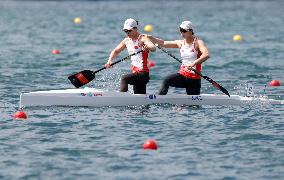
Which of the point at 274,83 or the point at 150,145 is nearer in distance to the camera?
the point at 150,145

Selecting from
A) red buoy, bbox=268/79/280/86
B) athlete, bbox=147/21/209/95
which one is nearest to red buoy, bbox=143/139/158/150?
athlete, bbox=147/21/209/95

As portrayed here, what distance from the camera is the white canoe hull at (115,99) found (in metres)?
17.5

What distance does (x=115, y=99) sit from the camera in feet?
57.8

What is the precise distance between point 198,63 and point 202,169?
5.04 m

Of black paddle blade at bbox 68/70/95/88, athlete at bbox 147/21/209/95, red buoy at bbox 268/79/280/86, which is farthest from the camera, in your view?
red buoy at bbox 268/79/280/86

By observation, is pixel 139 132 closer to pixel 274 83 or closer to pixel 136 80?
pixel 136 80

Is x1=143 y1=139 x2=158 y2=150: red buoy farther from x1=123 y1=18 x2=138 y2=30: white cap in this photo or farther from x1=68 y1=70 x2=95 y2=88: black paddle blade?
x1=68 y1=70 x2=95 y2=88: black paddle blade

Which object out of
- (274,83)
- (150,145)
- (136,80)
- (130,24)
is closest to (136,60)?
(136,80)

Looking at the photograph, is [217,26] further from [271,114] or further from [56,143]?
[56,143]

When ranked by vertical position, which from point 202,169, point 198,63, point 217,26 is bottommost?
point 202,169

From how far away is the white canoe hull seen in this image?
17.5m

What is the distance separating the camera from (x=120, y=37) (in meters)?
39.3

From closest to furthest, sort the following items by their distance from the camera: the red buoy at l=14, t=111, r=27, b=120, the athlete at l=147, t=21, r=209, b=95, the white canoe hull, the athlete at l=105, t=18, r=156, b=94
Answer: the red buoy at l=14, t=111, r=27, b=120 < the athlete at l=147, t=21, r=209, b=95 < the athlete at l=105, t=18, r=156, b=94 < the white canoe hull

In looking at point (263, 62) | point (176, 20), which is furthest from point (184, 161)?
point (176, 20)
